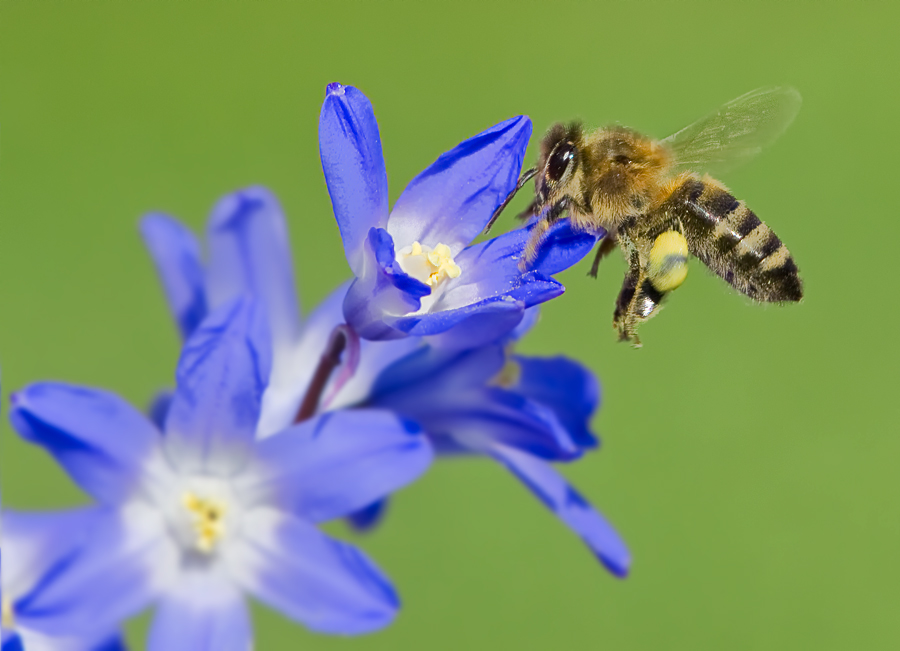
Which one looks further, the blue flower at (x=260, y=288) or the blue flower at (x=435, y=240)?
the blue flower at (x=260, y=288)

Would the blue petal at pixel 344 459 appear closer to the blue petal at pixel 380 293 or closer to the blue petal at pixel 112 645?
the blue petal at pixel 380 293

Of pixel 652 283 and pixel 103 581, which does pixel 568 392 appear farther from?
pixel 103 581

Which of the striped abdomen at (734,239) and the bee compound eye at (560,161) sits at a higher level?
the bee compound eye at (560,161)

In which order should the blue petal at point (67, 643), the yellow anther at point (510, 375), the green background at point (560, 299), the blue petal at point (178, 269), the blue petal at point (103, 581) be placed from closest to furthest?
the blue petal at point (103, 581) → the blue petal at point (67, 643) → the blue petal at point (178, 269) → the yellow anther at point (510, 375) → the green background at point (560, 299)

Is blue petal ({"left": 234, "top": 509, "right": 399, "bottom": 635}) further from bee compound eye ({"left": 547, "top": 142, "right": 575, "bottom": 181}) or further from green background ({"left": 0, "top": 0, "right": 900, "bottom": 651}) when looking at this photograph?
green background ({"left": 0, "top": 0, "right": 900, "bottom": 651})

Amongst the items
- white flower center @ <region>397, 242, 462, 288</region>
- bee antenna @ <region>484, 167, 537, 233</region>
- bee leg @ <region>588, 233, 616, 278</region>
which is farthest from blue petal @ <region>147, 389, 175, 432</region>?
bee leg @ <region>588, 233, 616, 278</region>

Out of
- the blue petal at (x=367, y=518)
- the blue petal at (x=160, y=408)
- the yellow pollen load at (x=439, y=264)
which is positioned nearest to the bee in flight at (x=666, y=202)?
the yellow pollen load at (x=439, y=264)

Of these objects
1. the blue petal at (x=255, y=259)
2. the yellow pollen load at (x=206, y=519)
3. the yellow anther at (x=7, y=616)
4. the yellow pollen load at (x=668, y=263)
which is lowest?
the yellow anther at (x=7, y=616)

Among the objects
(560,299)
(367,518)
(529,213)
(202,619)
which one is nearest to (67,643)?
(202,619)
